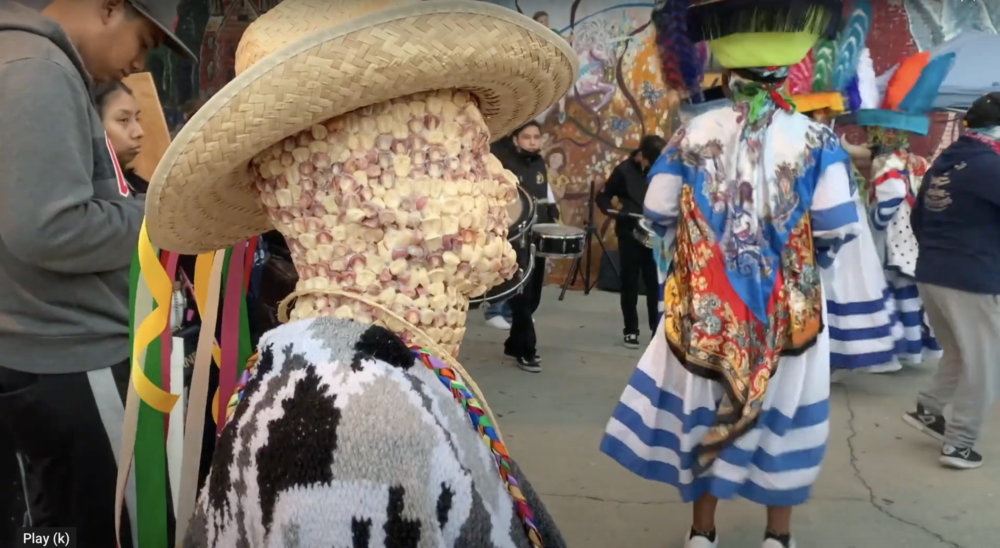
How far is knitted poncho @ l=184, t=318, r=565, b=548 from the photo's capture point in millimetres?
815

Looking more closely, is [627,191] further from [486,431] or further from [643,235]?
[486,431]

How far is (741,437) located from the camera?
2479 mm

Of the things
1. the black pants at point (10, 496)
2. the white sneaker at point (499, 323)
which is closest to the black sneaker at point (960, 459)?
the white sneaker at point (499, 323)

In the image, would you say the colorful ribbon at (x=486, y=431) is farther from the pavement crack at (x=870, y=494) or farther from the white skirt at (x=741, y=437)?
the pavement crack at (x=870, y=494)

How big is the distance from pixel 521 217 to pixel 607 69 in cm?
403

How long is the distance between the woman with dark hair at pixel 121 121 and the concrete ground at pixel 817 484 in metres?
2.11

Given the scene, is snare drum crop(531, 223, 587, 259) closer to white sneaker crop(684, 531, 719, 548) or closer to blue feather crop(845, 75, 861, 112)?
blue feather crop(845, 75, 861, 112)

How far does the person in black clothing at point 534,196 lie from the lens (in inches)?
203

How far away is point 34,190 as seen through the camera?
138 centimetres

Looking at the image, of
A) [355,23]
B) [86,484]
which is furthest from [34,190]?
[355,23]

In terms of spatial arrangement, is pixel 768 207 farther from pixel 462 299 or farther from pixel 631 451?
pixel 462 299

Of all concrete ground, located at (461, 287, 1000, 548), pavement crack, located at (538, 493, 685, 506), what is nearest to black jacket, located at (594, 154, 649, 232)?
concrete ground, located at (461, 287, 1000, 548)

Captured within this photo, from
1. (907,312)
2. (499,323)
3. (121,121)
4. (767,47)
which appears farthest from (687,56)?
(499,323)

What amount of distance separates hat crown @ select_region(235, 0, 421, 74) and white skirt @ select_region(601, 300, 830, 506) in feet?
6.38
